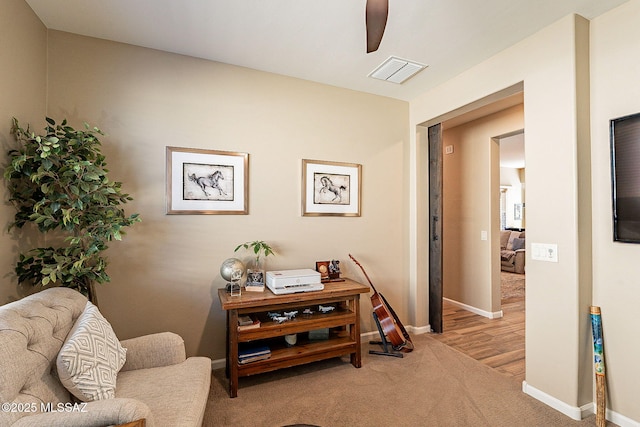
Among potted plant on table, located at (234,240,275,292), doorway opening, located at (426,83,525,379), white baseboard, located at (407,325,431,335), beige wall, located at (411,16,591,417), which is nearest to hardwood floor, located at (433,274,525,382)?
doorway opening, located at (426,83,525,379)

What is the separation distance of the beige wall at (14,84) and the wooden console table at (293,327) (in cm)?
127

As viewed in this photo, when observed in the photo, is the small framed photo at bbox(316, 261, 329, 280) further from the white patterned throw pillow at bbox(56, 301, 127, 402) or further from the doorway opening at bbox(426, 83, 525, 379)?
the white patterned throw pillow at bbox(56, 301, 127, 402)

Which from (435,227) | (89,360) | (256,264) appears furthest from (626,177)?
(89,360)

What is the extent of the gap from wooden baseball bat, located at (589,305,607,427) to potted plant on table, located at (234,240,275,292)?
234 cm

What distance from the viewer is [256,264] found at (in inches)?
110

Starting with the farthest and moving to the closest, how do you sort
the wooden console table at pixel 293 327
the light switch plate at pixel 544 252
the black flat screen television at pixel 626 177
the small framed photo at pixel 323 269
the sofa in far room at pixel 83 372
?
1. the small framed photo at pixel 323 269
2. the wooden console table at pixel 293 327
3. the light switch plate at pixel 544 252
4. the black flat screen television at pixel 626 177
5. the sofa in far room at pixel 83 372

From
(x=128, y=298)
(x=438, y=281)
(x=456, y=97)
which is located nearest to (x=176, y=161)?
(x=128, y=298)

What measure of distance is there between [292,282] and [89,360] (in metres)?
1.40

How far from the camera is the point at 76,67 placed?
7.61 feet

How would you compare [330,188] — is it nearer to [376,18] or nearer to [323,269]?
[323,269]

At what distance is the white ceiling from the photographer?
201cm

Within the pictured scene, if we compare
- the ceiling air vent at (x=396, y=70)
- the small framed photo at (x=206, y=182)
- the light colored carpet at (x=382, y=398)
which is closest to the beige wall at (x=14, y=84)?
the small framed photo at (x=206, y=182)

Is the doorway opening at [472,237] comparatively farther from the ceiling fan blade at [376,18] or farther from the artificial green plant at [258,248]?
the ceiling fan blade at [376,18]

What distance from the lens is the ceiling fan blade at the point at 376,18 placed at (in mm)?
1317
